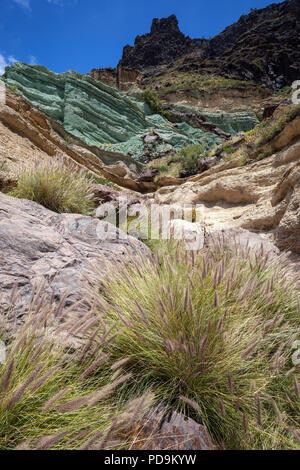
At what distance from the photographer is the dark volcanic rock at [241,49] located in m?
47.0

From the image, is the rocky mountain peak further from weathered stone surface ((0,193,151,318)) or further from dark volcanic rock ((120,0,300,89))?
weathered stone surface ((0,193,151,318))

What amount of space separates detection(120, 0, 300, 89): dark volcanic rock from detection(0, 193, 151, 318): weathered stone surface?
182ft

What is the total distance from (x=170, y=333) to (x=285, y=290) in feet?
4.78

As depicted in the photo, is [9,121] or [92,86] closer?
[9,121]

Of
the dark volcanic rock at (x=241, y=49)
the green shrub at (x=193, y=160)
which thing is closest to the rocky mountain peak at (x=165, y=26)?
the dark volcanic rock at (x=241, y=49)

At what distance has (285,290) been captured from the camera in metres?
2.34

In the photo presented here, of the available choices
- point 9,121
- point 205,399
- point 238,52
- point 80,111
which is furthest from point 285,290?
point 238,52

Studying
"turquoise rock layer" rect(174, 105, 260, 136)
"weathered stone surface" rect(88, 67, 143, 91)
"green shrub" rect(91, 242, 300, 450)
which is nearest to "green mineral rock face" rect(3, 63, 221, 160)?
"weathered stone surface" rect(88, 67, 143, 91)

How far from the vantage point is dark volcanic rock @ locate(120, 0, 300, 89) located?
47031mm

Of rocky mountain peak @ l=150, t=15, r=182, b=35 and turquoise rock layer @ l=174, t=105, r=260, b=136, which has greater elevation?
rocky mountain peak @ l=150, t=15, r=182, b=35
